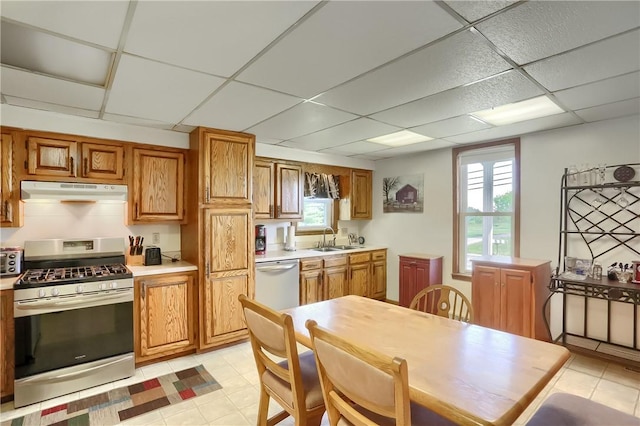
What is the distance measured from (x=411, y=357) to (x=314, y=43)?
158 centimetres

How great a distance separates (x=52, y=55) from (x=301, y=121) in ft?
5.86

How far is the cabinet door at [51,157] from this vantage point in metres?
2.71

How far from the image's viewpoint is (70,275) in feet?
8.75

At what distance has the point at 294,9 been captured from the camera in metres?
1.36

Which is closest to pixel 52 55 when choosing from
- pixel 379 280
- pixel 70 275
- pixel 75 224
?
pixel 70 275

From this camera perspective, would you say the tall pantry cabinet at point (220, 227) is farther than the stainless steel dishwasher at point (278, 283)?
No

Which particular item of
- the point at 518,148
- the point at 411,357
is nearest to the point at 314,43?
the point at 411,357

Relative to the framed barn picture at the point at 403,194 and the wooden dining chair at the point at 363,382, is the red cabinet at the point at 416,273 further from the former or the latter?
the wooden dining chair at the point at 363,382

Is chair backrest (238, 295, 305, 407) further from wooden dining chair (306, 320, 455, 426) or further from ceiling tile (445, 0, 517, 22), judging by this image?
ceiling tile (445, 0, 517, 22)

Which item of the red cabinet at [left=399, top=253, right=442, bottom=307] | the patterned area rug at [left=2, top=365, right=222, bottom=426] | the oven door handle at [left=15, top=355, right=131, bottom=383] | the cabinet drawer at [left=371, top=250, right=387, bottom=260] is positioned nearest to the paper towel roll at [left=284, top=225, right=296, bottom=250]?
the cabinet drawer at [left=371, top=250, right=387, bottom=260]

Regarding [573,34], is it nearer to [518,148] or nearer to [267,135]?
[518,148]

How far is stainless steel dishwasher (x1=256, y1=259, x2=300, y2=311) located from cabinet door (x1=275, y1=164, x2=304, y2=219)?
68 cm

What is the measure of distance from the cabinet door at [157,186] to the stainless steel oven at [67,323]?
0.59 m

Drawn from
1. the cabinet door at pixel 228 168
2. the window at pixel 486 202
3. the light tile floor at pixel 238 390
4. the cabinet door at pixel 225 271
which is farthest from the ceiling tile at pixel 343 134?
the light tile floor at pixel 238 390
